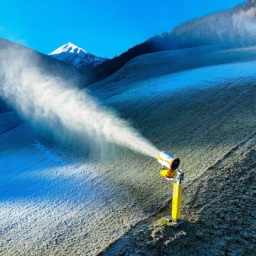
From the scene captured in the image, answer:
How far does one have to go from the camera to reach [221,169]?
18.7 feet

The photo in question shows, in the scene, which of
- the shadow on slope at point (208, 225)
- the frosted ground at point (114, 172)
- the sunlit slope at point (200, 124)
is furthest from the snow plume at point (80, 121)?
the shadow on slope at point (208, 225)

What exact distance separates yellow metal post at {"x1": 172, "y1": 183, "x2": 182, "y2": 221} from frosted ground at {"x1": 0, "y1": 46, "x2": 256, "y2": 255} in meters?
0.57

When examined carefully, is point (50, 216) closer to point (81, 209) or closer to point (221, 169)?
point (81, 209)

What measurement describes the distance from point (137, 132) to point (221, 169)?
4025 mm

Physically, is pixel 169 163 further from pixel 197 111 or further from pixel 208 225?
pixel 197 111

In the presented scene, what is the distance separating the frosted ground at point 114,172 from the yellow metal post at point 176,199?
568 millimetres

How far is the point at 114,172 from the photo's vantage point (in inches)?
276

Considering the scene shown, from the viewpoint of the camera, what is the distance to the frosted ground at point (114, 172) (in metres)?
4.89

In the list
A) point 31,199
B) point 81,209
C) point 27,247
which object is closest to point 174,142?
point 81,209

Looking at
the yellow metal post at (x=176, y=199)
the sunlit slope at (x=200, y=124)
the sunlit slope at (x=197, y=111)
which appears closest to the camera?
the yellow metal post at (x=176, y=199)

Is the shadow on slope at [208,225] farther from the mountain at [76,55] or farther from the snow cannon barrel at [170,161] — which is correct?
the mountain at [76,55]

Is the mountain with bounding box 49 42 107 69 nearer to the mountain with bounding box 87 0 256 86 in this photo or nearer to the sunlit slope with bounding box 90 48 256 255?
the mountain with bounding box 87 0 256 86

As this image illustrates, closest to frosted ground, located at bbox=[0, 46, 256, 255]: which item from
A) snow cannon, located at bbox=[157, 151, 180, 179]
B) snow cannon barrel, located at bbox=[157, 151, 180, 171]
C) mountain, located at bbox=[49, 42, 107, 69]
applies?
snow cannon, located at bbox=[157, 151, 180, 179]

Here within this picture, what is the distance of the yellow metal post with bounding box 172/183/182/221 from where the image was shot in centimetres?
429
